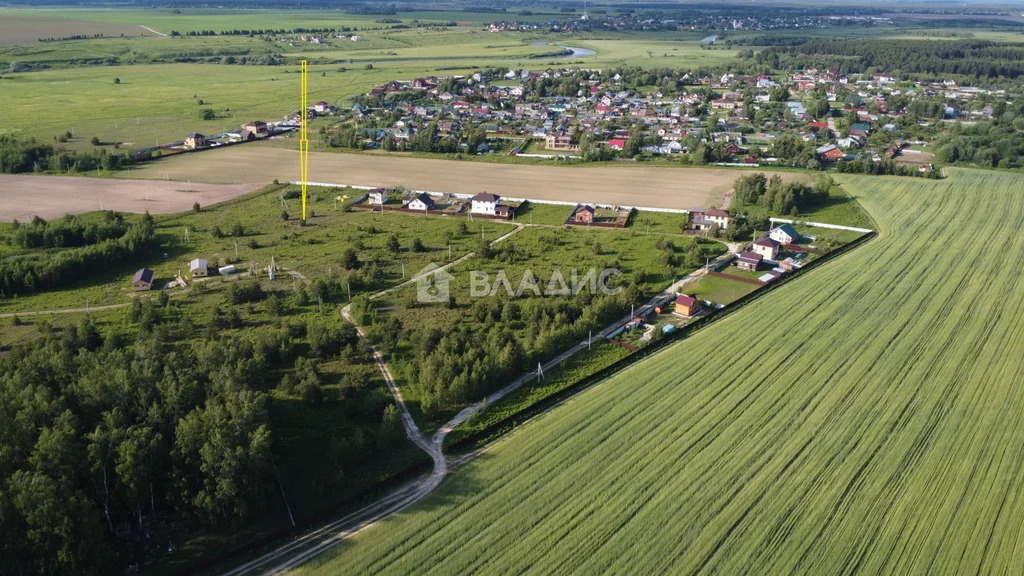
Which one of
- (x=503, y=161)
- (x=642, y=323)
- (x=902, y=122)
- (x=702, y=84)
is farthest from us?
(x=702, y=84)

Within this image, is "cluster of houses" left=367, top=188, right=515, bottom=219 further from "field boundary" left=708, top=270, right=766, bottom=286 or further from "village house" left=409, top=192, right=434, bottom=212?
"field boundary" left=708, top=270, right=766, bottom=286

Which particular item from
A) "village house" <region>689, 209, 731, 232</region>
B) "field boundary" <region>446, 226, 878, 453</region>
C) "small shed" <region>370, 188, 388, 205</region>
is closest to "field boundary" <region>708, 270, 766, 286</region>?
"field boundary" <region>446, 226, 878, 453</region>

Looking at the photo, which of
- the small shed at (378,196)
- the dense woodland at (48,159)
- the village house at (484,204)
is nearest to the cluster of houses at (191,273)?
the small shed at (378,196)

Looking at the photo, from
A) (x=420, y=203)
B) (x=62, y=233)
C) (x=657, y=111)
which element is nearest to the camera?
(x=62, y=233)

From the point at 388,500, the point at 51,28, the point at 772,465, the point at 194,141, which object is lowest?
the point at 388,500

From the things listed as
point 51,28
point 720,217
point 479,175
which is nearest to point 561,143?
point 479,175

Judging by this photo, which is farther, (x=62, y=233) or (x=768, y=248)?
(x=62, y=233)

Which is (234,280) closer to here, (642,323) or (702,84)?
(642,323)

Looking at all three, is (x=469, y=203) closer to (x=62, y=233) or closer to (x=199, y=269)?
(x=199, y=269)

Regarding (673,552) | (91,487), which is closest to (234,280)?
(91,487)
